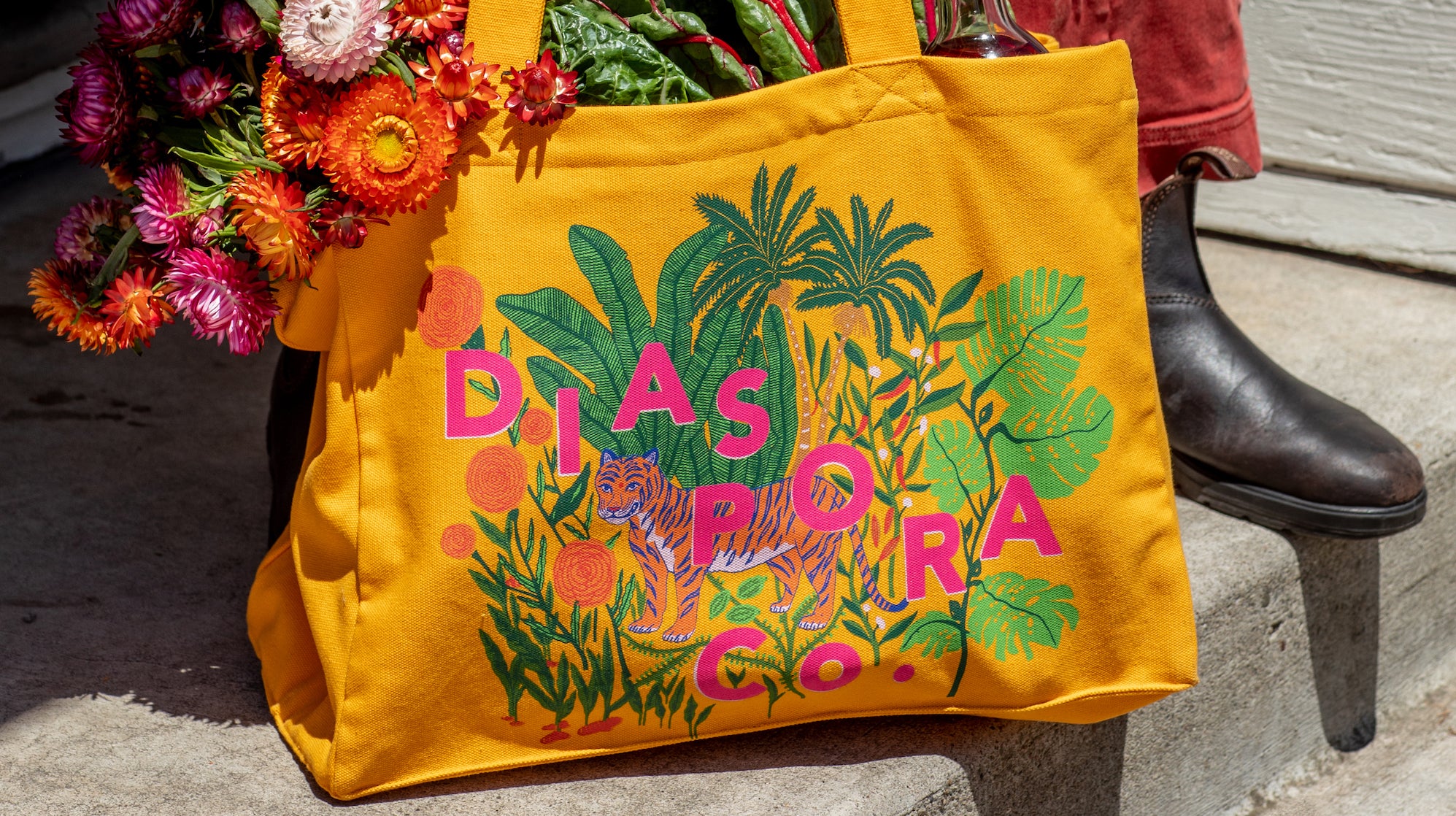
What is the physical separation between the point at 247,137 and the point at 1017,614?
747 millimetres

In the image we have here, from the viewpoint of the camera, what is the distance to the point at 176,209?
2.83 feet

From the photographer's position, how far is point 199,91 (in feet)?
2.85

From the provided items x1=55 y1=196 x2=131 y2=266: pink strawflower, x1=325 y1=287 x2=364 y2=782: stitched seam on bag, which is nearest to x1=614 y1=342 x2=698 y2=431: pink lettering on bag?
x1=325 y1=287 x2=364 y2=782: stitched seam on bag

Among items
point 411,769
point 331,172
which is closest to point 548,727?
point 411,769

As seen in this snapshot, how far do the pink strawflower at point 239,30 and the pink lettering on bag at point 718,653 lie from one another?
0.59m

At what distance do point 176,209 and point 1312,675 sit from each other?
139cm

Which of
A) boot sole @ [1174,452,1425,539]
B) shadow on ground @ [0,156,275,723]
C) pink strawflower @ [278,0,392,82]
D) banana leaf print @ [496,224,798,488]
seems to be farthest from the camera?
boot sole @ [1174,452,1425,539]

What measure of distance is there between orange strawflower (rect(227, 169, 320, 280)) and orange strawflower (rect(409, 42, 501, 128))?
125 millimetres

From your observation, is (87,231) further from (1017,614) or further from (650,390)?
(1017,614)

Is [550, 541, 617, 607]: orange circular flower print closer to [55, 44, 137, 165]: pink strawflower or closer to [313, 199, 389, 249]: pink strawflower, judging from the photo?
[313, 199, 389, 249]: pink strawflower

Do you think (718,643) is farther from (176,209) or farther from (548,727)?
(176,209)

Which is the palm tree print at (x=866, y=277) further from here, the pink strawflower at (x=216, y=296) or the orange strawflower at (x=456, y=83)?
the pink strawflower at (x=216, y=296)

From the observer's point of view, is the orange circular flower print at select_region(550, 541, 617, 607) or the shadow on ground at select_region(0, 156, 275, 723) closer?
the orange circular flower print at select_region(550, 541, 617, 607)

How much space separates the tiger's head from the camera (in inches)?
37.5
